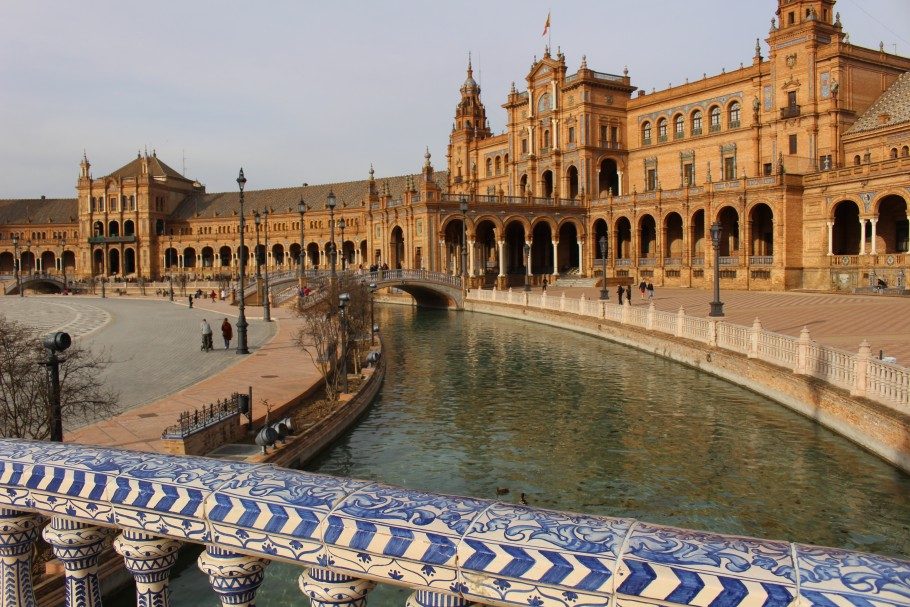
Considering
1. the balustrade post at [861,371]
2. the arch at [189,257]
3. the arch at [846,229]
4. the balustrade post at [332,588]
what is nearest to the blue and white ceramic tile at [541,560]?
the balustrade post at [332,588]

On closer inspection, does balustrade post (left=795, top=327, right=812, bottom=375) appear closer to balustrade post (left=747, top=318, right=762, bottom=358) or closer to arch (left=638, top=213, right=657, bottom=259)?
balustrade post (left=747, top=318, right=762, bottom=358)

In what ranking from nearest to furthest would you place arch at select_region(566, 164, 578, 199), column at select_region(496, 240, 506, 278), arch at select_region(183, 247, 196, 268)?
1. column at select_region(496, 240, 506, 278)
2. arch at select_region(566, 164, 578, 199)
3. arch at select_region(183, 247, 196, 268)

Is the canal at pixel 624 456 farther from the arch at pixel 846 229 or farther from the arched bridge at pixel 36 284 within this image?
the arched bridge at pixel 36 284

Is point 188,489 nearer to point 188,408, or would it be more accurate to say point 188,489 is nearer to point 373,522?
point 373,522

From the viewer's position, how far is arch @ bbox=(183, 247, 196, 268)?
4350 inches

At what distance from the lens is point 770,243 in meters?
55.7

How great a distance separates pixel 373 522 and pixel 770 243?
58714 millimetres

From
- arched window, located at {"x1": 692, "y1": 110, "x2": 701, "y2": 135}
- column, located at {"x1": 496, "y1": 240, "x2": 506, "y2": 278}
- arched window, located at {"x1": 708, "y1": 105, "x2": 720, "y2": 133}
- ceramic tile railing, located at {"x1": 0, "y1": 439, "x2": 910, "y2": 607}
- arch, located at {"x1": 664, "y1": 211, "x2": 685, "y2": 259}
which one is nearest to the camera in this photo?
ceramic tile railing, located at {"x1": 0, "y1": 439, "x2": 910, "y2": 607}

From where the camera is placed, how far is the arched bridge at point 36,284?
8144 cm

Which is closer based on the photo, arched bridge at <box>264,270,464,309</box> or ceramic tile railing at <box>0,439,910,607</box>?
ceramic tile railing at <box>0,439,910,607</box>

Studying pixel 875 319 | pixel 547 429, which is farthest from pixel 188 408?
pixel 875 319

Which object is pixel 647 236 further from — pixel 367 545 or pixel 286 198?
pixel 367 545

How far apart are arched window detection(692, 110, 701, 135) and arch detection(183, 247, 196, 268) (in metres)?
75.3

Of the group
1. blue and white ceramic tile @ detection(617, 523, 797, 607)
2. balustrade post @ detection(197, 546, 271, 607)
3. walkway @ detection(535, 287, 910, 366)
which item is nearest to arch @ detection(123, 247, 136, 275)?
walkway @ detection(535, 287, 910, 366)
